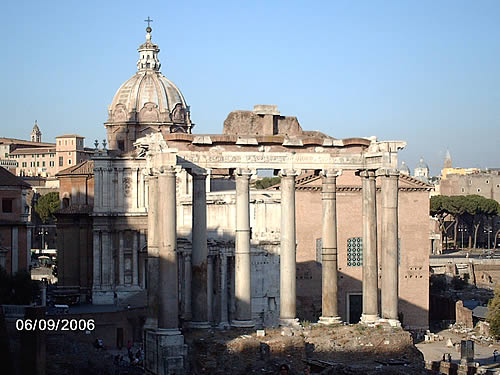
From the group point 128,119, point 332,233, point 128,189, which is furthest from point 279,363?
point 128,119

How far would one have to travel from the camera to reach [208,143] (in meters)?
30.5

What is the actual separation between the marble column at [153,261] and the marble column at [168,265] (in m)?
0.39

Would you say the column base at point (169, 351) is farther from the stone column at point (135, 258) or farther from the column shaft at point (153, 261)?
the stone column at point (135, 258)

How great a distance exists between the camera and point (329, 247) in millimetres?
32031

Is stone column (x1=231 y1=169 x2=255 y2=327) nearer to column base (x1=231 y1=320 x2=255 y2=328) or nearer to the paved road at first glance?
column base (x1=231 y1=320 x2=255 y2=328)

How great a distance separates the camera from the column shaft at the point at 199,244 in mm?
30141

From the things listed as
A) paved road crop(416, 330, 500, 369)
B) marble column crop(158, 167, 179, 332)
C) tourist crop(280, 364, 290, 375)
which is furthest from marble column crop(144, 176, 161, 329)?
paved road crop(416, 330, 500, 369)

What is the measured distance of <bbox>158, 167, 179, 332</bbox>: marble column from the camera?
28391 mm

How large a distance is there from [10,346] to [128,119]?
38.5 m

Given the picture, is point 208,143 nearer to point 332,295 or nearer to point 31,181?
point 332,295

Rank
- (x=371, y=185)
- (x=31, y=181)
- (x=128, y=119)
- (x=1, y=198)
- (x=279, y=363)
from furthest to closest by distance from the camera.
→ (x=31, y=181) < (x=128, y=119) < (x=1, y=198) < (x=371, y=185) < (x=279, y=363)

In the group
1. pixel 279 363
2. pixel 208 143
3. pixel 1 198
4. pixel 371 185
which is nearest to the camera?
pixel 279 363

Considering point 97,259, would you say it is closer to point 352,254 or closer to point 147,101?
point 352,254

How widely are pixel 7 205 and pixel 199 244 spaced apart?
25500 millimetres
